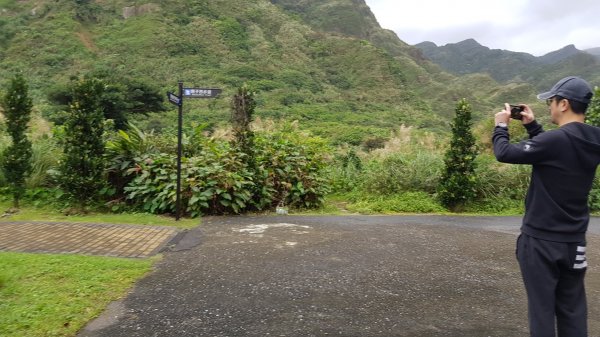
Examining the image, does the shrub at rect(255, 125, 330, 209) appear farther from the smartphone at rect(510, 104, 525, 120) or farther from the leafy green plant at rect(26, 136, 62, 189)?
the smartphone at rect(510, 104, 525, 120)

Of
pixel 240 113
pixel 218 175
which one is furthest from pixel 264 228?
pixel 240 113

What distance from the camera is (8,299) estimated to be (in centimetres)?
342

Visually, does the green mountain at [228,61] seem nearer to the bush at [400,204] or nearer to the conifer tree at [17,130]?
the conifer tree at [17,130]

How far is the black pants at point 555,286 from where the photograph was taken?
7.72 ft

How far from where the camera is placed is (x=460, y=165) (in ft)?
26.9

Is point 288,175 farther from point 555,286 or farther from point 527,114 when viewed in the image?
point 555,286

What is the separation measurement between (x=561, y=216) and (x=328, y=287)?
2179mm

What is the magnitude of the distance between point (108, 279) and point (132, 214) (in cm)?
304

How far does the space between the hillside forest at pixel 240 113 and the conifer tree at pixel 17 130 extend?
2 centimetres

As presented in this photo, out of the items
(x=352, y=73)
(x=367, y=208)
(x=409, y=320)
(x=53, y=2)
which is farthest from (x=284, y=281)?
(x=352, y=73)

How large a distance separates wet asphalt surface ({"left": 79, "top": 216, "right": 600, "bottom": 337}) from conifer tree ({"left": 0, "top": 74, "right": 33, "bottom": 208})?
10.4 feet

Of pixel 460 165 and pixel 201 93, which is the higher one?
pixel 201 93

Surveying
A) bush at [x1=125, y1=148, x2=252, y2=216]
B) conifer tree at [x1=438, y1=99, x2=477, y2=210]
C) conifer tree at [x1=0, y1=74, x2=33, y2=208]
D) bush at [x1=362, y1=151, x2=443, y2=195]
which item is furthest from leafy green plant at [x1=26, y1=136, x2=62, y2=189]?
conifer tree at [x1=438, y1=99, x2=477, y2=210]

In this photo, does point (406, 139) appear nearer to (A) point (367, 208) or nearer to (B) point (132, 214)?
(A) point (367, 208)
